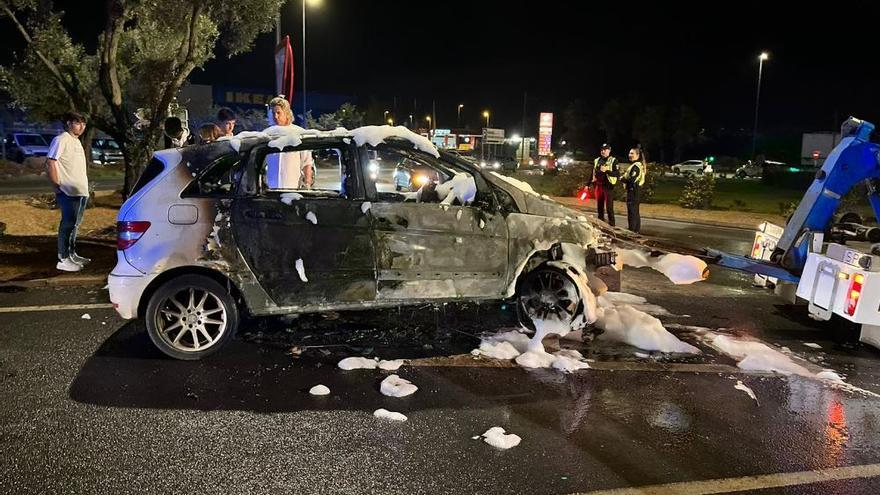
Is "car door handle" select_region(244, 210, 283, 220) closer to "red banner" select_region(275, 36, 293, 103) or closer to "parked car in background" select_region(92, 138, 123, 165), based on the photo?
"red banner" select_region(275, 36, 293, 103)

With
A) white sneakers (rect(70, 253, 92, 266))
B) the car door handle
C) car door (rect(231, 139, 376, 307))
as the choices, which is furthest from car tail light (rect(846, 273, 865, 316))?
white sneakers (rect(70, 253, 92, 266))

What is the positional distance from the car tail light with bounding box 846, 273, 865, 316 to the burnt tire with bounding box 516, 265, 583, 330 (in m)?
2.27

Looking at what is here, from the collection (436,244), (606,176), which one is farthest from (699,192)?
(436,244)

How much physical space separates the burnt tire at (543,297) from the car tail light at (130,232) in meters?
3.14

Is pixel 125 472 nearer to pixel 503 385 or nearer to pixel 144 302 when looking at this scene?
pixel 144 302

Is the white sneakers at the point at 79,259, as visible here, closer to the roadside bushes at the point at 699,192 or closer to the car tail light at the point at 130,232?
the car tail light at the point at 130,232

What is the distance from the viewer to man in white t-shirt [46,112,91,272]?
7.91 metres

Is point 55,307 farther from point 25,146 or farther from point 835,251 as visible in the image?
point 25,146

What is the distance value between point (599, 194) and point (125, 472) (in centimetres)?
1194

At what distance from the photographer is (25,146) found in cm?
3195

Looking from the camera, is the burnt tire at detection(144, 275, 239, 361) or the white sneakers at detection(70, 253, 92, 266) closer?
the burnt tire at detection(144, 275, 239, 361)

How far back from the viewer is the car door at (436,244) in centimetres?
550

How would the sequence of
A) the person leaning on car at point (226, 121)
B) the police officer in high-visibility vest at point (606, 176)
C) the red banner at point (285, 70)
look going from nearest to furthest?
the person leaning on car at point (226, 121)
the red banner at point (285, 70)
the police officer in high-visibility vest at point (606, 176)

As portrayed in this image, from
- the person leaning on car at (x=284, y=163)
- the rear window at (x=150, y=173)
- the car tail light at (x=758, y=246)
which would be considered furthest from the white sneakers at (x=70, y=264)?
the car tail light at (x=758, y=246)
